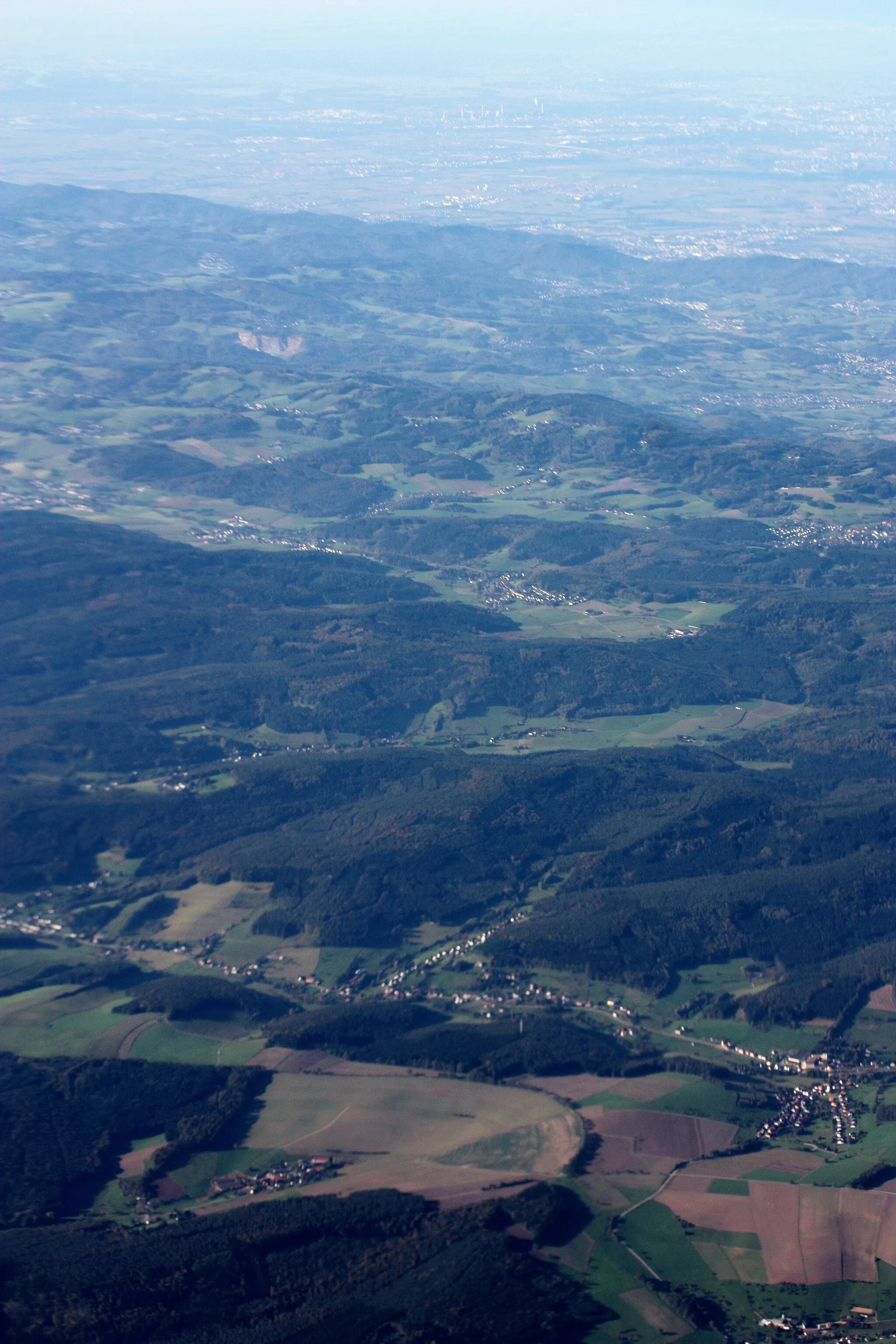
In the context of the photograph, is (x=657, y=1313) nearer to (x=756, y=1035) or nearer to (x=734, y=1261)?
(x=734, y=1261)

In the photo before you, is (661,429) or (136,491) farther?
(661,429)

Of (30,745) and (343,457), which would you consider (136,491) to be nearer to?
(343,457)

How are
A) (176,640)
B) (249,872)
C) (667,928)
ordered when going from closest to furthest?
(667,928), (249,872), (176,640)

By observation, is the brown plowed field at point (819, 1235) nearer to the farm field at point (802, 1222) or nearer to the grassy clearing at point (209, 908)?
the farm field at point (802, 1222)

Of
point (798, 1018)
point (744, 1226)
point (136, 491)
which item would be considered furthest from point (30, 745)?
point (136, 491)

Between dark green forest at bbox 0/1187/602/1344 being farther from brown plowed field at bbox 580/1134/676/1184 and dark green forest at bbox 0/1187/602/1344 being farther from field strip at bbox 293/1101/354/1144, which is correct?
field strip at bbox 293/1101/354/1144

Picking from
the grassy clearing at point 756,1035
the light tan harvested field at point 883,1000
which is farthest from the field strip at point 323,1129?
the light tan harvested field at point 883,1000

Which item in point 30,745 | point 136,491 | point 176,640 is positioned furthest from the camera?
point 136,491
